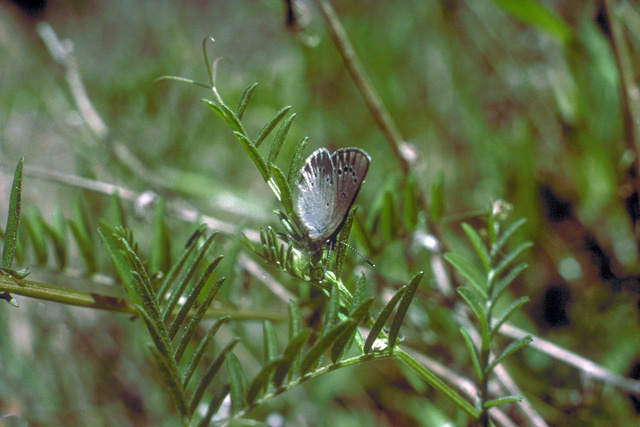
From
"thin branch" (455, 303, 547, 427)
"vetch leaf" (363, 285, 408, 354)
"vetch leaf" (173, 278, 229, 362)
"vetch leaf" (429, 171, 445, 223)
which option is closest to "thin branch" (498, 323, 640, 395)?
"thin branch" (455, 303, 547, 427)

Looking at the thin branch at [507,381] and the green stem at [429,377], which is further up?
the green stem at [429,377]

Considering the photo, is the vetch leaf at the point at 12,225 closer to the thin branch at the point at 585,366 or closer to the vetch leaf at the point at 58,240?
the vetch leaf at the point at 58,240

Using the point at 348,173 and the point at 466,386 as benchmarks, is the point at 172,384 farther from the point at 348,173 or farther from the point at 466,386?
the point at 466,386

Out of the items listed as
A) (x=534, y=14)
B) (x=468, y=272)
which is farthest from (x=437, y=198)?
(x=534, y=14)

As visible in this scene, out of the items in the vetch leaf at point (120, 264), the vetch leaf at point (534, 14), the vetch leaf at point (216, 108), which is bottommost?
the vetch leaf at point (120, 264)

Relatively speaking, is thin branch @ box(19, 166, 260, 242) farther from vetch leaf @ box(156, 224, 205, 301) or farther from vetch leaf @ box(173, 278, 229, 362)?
vetch leaf @ box(173, 278, 229, 362)

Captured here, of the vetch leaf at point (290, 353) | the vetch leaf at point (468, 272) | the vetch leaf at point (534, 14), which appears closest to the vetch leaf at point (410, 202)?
the vetch leaf at point (468, 272)
